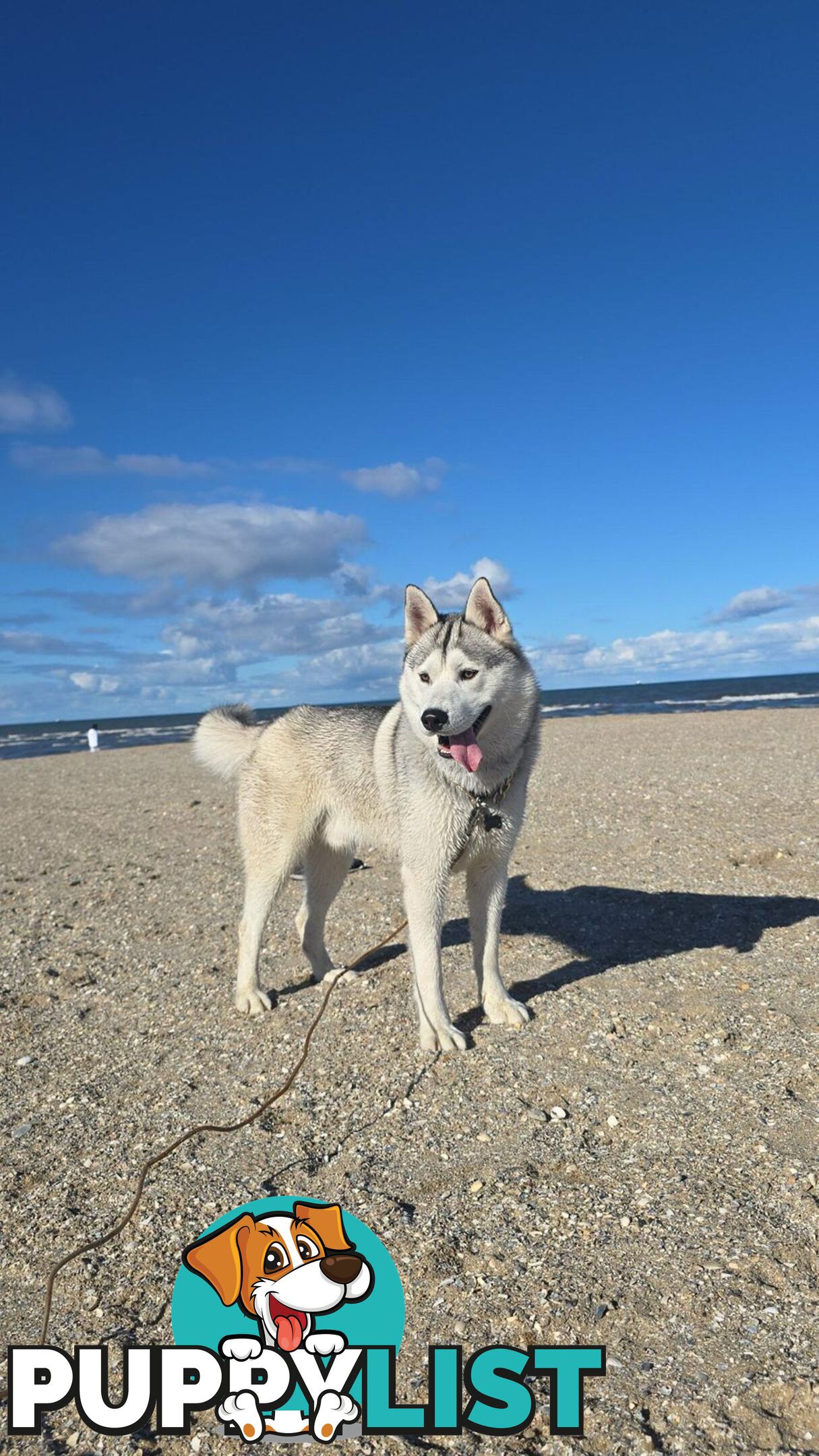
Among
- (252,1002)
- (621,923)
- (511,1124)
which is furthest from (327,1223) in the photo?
(621,923)

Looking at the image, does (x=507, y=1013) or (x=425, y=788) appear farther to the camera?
(x=507, y=1013)

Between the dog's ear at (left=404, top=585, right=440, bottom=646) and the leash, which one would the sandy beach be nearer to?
the leash

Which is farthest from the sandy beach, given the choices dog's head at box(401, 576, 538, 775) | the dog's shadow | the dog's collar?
dog's head at box(401, 576, 538, 775)

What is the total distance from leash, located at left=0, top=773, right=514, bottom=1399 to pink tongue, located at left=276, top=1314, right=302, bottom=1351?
2.50 ft

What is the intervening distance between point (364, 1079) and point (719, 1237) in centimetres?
188

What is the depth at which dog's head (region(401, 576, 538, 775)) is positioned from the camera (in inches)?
164

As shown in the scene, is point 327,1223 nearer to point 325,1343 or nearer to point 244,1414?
point 325,1343

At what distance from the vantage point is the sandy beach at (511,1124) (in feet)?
7.98

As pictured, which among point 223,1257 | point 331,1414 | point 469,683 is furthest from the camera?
point 469,683

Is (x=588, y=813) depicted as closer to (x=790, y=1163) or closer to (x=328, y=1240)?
(x=790, y=1163)

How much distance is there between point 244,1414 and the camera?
2275mm

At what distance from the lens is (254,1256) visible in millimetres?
2727

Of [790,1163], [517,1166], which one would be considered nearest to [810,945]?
[790,1163]

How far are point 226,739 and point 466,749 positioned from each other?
7.59ft
